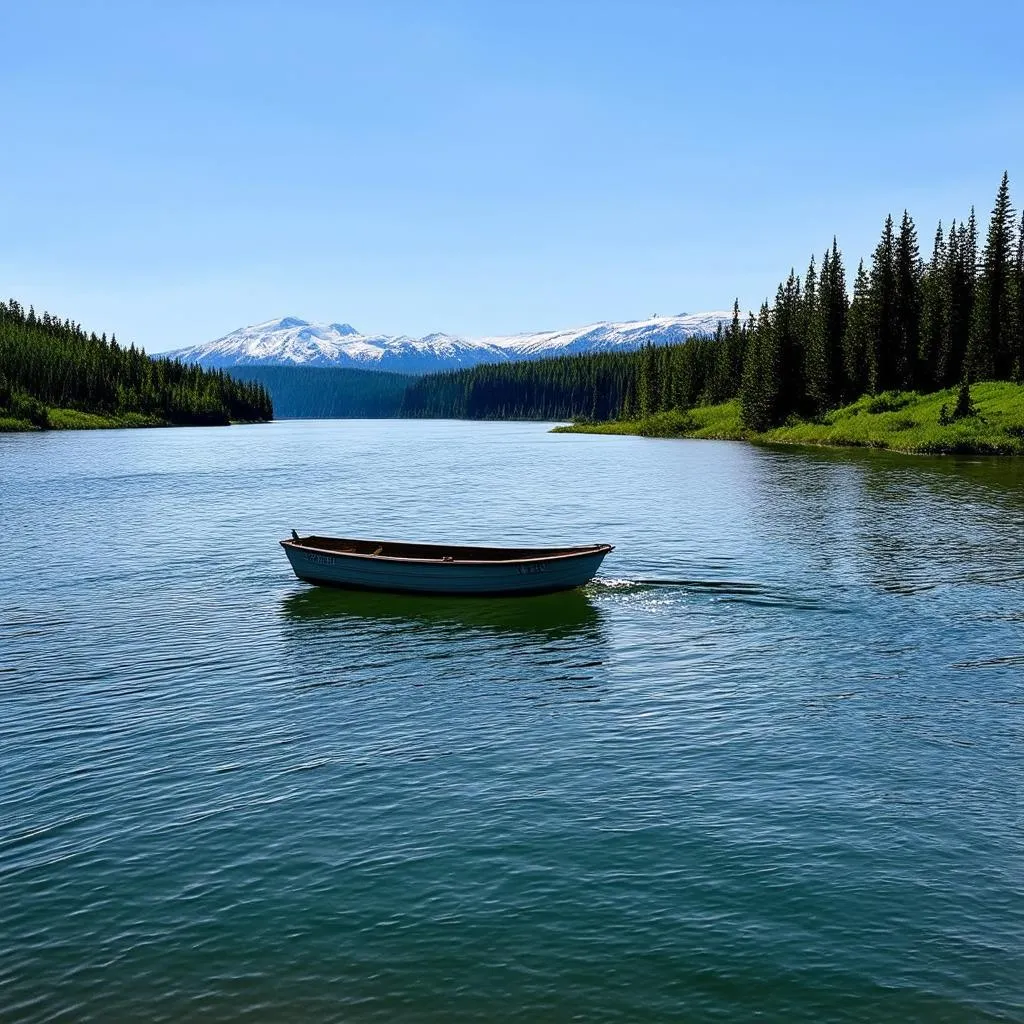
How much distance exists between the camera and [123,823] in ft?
61.2

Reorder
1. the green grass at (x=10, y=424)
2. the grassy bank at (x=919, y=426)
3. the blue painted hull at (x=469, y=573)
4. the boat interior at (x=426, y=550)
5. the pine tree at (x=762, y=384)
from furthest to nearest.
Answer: the green grass at (x=10, y=424) < the pine tree at (x=762, y=384) < the grassy bank at (x=919, y=426) < the boat interior at (x=426, y=550) < the blue painted hull at (x=469, y=573)

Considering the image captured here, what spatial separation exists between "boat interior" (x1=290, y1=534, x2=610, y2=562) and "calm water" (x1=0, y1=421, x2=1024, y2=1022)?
220cm

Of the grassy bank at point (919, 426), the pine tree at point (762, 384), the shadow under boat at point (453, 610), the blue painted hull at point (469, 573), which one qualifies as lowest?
the shadow under boat at point (453, 610)

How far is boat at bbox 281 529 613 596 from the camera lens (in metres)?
38.4

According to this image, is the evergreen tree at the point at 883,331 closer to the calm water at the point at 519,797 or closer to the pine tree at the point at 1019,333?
the pine tree at the point at 1019,333

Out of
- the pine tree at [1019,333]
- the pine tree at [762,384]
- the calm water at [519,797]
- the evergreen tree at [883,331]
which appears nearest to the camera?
the calm water at [519,797]

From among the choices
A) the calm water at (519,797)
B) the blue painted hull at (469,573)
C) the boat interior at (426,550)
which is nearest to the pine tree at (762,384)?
the calm water at (519,797)

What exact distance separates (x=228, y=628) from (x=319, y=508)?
3790 centimetres

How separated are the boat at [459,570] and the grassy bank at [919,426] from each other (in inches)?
3170

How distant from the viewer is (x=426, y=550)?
42719mm

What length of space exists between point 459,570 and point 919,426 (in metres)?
94.7

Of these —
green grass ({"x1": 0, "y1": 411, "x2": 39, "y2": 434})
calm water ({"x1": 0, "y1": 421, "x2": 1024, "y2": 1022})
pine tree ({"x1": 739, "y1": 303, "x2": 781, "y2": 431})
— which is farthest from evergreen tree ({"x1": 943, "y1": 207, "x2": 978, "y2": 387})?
green grass ({"x1": 0, "y1": 411, "x2": 39, "y2": 434})

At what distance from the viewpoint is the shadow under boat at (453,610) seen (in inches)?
1404

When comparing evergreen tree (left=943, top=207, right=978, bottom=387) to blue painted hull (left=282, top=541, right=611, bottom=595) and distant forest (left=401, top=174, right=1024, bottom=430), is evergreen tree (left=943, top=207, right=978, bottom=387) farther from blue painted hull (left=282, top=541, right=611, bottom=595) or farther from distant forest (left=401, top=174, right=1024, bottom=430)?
blue painted hull (left=282, top=541, right=611, bottom=595)
